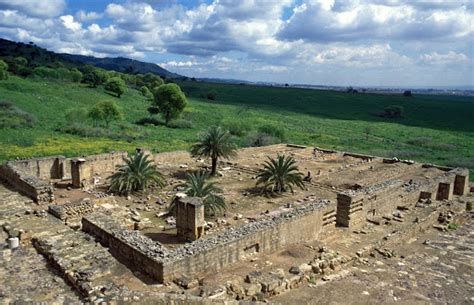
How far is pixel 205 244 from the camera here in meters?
10.5

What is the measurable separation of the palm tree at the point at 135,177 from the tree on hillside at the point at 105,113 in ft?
78.4

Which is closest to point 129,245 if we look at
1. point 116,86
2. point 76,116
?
point 76,116

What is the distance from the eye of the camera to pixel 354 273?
11.4m

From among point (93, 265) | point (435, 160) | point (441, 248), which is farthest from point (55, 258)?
point (435, 160)

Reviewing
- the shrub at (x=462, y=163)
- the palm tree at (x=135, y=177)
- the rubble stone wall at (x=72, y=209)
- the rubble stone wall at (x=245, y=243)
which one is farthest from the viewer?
the shrub at (x=462, y=163)

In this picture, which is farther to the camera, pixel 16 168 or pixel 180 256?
pixel 16 168

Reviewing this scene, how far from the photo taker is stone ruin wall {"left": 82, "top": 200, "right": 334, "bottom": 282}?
9.74 metres

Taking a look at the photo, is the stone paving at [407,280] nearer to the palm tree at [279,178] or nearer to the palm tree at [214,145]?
the palm tree at [279,178]

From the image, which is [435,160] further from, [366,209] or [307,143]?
[366,209]

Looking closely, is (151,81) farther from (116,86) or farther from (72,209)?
(72,209)

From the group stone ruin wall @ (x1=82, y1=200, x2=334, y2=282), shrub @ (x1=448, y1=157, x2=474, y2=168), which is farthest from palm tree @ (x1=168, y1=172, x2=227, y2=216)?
shrub @ (x1=448, y1=157, x2=474, y2=168)

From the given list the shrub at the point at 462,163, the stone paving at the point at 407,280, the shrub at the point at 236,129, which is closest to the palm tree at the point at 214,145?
the stone paving at the point at 407,280

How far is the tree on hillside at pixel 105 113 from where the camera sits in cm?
4081

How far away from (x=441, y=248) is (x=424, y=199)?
17.0ft
